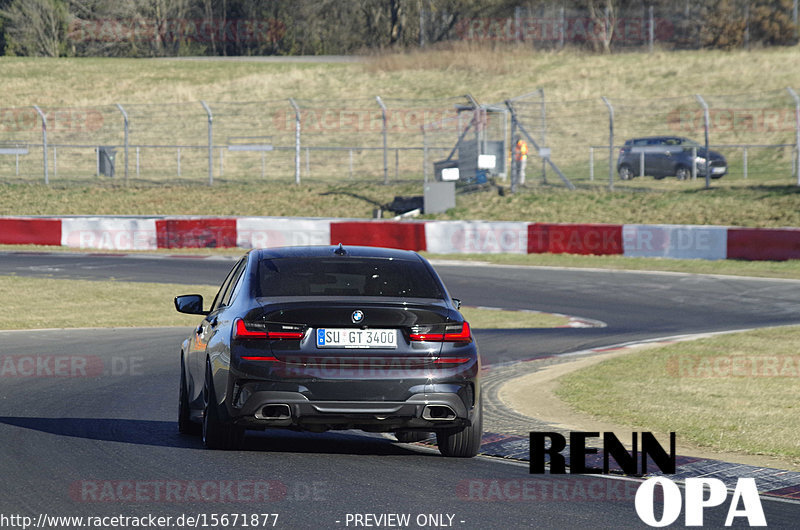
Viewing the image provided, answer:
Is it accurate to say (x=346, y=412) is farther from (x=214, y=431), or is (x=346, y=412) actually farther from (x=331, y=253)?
(x=331, y=253)

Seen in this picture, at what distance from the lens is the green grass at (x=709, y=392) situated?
8828mm

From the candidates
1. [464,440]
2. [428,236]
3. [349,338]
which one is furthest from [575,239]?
[349,338]

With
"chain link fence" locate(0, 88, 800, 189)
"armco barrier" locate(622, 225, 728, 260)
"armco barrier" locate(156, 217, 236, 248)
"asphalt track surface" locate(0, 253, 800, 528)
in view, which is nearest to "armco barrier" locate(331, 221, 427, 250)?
"armco barrier" locate(156, 217, 236, 248)

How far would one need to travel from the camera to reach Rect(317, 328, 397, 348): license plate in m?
7.01

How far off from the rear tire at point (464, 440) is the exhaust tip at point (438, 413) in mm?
265

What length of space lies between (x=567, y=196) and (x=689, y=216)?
13.1ft

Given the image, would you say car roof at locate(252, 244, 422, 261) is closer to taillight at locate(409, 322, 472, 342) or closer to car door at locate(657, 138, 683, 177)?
taillight at locate(409, 322, 472, 342)

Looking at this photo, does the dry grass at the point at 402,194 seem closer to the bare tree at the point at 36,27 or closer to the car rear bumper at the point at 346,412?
the car rear bumper at the point at 346,412

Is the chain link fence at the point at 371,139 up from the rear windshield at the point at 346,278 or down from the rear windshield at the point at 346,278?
up

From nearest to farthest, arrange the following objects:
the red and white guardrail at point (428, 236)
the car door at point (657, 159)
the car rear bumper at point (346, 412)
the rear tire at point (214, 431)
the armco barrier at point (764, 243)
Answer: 1. the car rear bumper at point (346, 412)
2. the rear tire at point (214, 431)
3. the armco barrier at point (764, 243)
4. the red and white guardrail at point (428, 236)
5. the car door at point (657, 159)

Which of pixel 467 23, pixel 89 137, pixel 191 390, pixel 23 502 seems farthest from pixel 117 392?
pixel 467 23

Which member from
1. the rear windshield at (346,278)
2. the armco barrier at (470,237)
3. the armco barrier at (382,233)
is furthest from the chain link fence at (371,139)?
the rear windshield at (346,278)

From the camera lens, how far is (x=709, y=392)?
11070mm

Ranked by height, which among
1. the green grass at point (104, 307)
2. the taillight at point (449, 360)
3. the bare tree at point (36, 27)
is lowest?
the green grass at point (104, 307)
